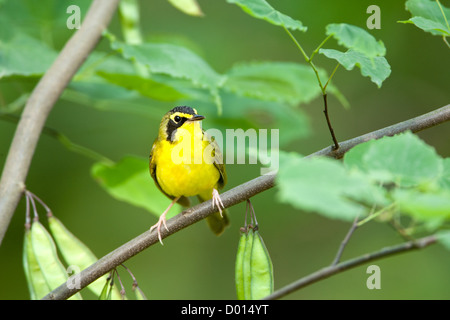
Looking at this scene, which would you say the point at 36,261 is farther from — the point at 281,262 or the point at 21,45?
the point at 281,262

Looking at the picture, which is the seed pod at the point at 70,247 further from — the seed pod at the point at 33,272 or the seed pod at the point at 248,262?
the seed pod at the point at 248,262

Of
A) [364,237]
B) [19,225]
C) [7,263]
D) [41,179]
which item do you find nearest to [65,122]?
[41,179]

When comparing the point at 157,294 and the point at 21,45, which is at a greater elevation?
the point at 21,45

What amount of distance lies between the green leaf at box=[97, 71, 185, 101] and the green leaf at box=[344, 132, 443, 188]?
2.01 meters

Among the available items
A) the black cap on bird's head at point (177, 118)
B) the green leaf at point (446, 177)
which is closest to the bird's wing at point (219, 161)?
the black cap on bird's head at point (177, 118)

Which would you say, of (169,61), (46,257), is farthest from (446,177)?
(169,61)

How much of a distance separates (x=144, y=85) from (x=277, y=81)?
2.86ft

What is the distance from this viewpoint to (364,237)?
6227 millimetres

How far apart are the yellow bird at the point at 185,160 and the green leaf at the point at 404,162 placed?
185 cm

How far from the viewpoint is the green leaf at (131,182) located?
3.06 m

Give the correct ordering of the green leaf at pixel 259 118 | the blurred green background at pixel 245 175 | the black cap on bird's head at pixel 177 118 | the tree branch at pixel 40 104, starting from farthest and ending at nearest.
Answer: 1. the blurred green background at pixel 245 175
2. the green leaf at pixel 259 118
3. the black cap on bird's head at pixel 177 118
4. the tree branch at pixel 40 104

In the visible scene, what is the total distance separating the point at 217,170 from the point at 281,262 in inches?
135
